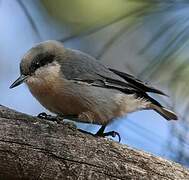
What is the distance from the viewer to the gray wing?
7.39 ft

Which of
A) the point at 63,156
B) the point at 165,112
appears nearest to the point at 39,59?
the point at 165,112

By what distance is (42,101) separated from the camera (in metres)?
2.21

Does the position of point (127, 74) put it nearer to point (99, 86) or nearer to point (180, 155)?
point (99, 86)

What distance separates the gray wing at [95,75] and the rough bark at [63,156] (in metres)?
0.68

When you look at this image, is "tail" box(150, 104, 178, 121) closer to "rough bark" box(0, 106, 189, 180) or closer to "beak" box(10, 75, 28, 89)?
"rough bark" box(0, 106, 189, 180)

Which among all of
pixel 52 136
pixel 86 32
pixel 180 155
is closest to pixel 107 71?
pixel 86 32

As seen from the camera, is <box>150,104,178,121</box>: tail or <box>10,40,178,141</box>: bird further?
<box>10,40,178,141</box>: bird

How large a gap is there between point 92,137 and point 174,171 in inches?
10.9

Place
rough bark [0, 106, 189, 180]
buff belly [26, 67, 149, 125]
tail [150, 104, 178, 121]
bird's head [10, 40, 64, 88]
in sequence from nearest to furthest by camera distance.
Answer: rough bark [0, 106, 189, 180] → tail [150, 104, 178, 121] → buff belly [26, 67, 149, 125] → bird's head [10, 40, 64, 88]

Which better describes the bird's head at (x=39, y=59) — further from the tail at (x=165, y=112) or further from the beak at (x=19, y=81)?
the tail at (x=165, y=112)

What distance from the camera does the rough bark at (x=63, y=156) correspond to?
4.73 ft

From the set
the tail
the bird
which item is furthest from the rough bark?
the bird

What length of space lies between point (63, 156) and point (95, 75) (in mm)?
845

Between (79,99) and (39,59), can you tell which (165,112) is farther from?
(39,59)
